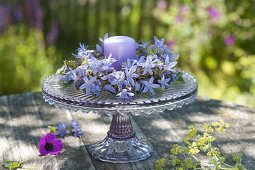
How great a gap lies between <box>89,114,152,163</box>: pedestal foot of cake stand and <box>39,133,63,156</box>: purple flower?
0.12 m

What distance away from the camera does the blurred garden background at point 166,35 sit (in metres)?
4.34

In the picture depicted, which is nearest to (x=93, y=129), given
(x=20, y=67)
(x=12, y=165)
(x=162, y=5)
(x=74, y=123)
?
(x=74, y=123)

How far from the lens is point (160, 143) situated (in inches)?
91.2

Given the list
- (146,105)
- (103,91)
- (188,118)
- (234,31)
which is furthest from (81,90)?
(234,31)

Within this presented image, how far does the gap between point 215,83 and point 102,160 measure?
111 inches

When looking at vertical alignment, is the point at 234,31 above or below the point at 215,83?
above

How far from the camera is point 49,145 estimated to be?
2.20 m

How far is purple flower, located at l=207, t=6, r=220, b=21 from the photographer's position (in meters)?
4.70

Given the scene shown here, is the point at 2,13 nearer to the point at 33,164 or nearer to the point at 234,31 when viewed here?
the point at 234,31

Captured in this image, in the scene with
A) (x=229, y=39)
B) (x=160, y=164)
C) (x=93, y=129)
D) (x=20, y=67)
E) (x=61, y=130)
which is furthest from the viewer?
(x=229, y=39)

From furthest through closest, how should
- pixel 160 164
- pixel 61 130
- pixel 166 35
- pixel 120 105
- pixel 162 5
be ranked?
pixel 166 35 → pixel 162 5 → pixel 61 130 → pixel 160 164 → pixel 120 105

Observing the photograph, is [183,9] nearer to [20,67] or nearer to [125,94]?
[20,67]

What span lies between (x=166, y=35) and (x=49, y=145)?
123 inches

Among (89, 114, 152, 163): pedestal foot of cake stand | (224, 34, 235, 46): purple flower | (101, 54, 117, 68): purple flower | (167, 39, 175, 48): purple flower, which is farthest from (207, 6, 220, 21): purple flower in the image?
(101, 54, 117, 68): purple flower
